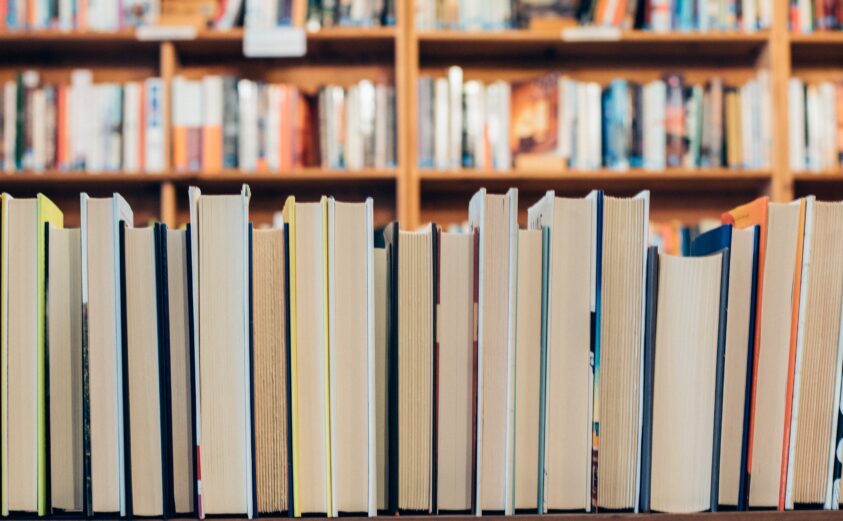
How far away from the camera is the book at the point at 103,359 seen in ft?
2.10

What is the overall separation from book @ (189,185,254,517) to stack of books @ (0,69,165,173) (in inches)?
76.5

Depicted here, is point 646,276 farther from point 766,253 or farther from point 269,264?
point 269,264

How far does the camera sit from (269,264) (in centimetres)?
66

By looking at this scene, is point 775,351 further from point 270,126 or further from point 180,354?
point 270,126

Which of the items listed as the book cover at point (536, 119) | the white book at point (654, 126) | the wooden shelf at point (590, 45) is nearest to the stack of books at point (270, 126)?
the wooden shelf at point (590, 45)

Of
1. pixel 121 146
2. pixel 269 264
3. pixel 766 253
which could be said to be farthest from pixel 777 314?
pixel 121 146

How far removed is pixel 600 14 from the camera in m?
2.58

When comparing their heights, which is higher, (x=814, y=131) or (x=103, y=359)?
(x=814, y=131)

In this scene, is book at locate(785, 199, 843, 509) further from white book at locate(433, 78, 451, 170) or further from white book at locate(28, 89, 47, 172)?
white book at locate(28, 89, 47, 172)

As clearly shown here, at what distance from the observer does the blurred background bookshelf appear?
2498 mm

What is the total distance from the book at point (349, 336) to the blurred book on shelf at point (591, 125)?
1.86m

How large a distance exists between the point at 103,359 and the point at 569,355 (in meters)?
0.35

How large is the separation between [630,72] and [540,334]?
229cm

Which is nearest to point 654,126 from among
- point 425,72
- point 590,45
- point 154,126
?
point 590,45
